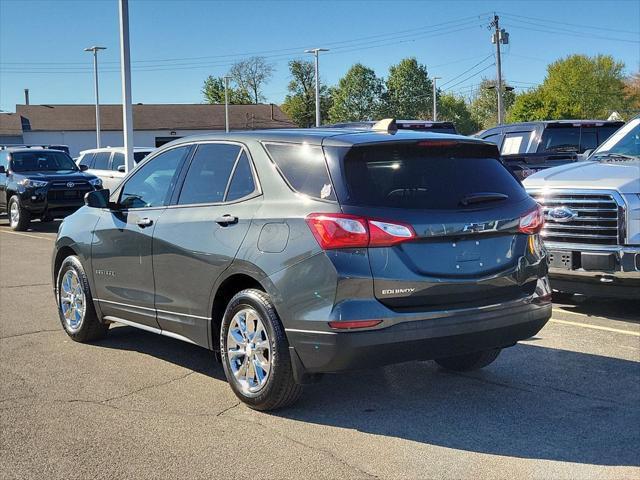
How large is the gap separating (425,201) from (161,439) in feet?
6.92

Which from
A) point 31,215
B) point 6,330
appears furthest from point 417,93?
point 6,330

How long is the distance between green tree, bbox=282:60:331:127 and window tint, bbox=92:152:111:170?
6911 centimetres

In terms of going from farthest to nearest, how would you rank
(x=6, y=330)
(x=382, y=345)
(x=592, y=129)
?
(x=592, y=129), (x=6, y=330), (x=382, y=345)

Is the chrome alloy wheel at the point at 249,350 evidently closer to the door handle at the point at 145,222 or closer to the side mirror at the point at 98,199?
the door handle at the point at 145,222

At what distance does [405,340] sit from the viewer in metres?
4.17

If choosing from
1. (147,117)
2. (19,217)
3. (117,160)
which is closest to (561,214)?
(19,217)

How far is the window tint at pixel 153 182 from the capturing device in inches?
Answer: 222

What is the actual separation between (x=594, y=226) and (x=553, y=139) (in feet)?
16.9

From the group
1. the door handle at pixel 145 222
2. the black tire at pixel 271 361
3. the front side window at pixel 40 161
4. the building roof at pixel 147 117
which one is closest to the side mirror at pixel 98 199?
the door handle at pixel 145 222

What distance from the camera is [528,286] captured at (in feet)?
15.4

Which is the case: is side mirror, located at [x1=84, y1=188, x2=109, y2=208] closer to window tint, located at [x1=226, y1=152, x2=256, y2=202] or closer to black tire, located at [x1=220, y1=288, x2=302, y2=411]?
window tint, located at [x1=226, y1=152, x2=256, y2=202]

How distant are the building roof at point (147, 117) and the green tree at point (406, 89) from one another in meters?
20.8

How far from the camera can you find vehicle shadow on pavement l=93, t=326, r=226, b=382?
5.81 m

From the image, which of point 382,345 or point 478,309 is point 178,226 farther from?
point 478,309
